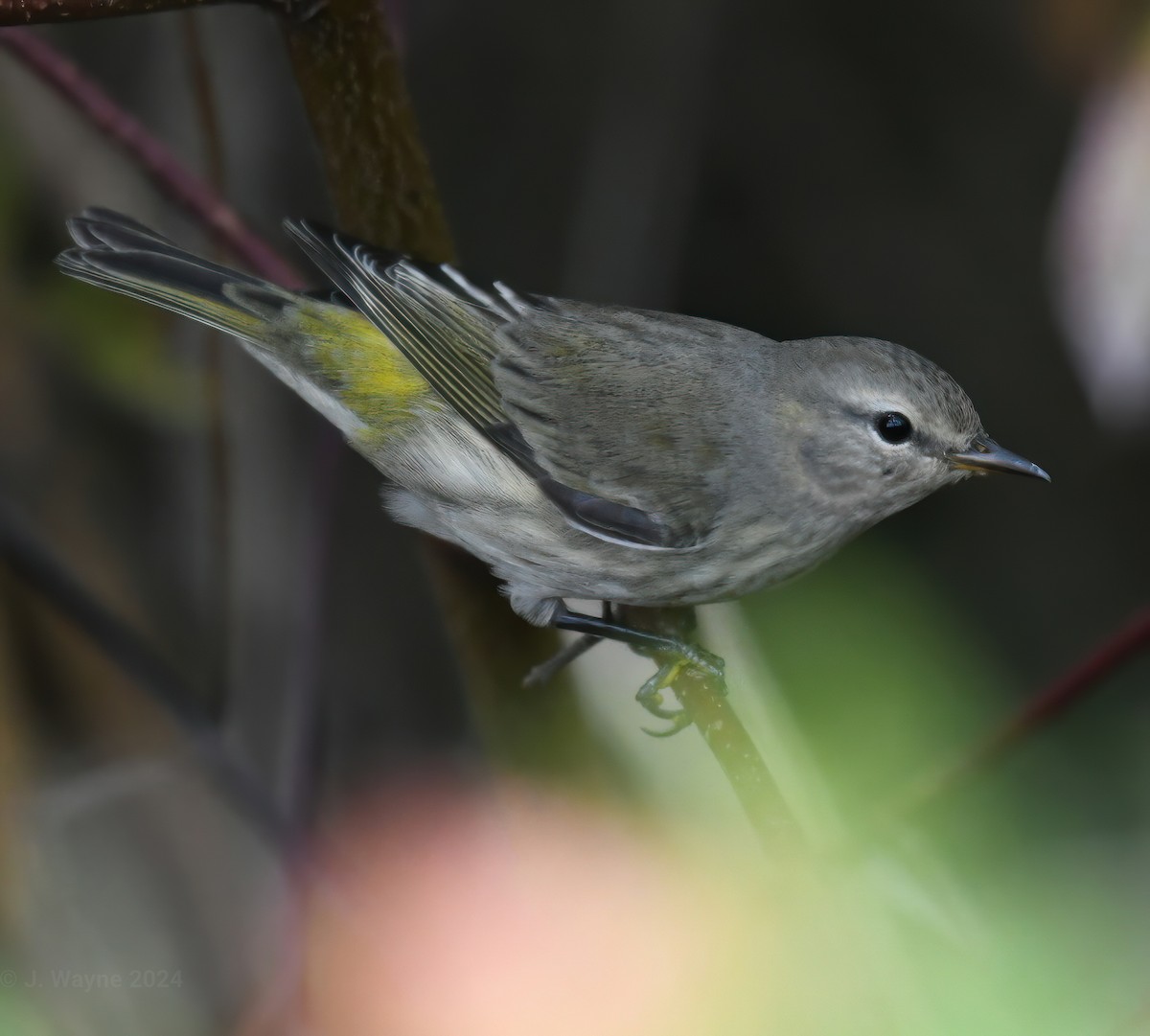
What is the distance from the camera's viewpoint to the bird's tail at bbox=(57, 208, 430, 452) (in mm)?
2508

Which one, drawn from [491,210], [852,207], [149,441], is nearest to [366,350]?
[149,441]

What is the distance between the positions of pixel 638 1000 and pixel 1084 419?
12.2 ft

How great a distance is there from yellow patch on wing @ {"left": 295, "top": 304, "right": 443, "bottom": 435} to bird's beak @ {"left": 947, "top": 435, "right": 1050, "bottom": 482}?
105cm

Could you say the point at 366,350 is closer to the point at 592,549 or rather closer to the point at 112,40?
the point at 592,549

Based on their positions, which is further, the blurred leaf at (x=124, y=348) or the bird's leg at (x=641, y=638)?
the blurred leaf at (x=124, y=348)

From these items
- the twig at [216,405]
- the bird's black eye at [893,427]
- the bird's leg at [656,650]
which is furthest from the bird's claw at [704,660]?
the twig at [216,405]

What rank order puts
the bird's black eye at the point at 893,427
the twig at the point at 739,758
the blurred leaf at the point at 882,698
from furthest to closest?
1. the bird's black eye at the point at 893,427
2. the twig at the point at 739,758
3. the blurred leaf at the point at 882,698

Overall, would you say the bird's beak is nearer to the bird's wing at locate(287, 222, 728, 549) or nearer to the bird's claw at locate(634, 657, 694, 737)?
the bird's wing at locate(287, 222, 728, 549)

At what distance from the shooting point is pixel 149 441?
344 centimetres

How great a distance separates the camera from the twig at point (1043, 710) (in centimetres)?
157

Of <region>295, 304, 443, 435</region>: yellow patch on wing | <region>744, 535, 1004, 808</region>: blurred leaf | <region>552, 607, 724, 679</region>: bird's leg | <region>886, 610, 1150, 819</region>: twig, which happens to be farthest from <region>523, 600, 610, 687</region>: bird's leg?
<region>886, 610, 1150, 819</region>: twig

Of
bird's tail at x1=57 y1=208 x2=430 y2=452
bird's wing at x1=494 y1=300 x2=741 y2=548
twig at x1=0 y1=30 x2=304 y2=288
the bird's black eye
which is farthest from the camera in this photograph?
bird's tail at x1=57 y1=208 x2=430 y2=452

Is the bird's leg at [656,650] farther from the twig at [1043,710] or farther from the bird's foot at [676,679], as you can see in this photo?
the twig at [1043,710]

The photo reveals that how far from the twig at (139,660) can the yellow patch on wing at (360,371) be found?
643 millimetres
